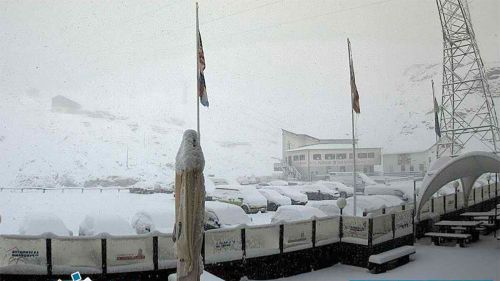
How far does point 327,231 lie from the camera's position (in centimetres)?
641

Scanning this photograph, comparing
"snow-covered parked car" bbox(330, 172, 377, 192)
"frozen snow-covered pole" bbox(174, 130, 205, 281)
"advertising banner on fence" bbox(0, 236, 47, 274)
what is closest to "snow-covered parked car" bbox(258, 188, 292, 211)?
"snow-covered parked car" bbox(330, 172, 377, 192)

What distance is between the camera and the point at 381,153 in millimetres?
29000

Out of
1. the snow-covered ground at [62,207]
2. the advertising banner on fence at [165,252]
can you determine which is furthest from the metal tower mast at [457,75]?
the advertising banner on fence at [165,252]

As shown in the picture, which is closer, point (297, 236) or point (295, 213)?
point (297, 236)

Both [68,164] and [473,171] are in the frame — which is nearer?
[473,171]

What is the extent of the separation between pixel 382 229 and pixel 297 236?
1.73 metres

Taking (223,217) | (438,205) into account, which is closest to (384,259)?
(438,205)

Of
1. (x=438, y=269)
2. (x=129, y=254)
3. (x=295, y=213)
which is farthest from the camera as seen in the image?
(x=295, y=213)

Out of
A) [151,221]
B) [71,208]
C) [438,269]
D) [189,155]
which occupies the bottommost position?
[71,208]

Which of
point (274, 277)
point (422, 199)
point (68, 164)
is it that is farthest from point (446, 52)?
point (68, 164)

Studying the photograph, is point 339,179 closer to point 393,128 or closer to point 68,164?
point 393,128

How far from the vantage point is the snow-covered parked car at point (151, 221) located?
8.05m

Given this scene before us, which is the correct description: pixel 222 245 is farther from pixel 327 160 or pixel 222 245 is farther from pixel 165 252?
pixel 327 160

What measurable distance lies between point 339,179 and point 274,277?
21.0m
